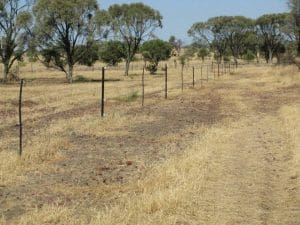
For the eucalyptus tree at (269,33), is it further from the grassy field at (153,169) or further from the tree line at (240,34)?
the grassy field at (153,169)

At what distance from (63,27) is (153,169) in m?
42.1

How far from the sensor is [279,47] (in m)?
101

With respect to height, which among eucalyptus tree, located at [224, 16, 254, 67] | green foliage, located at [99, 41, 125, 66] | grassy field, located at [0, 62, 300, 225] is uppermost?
eucalyptus tree, located at [224, 16, 254, 67]

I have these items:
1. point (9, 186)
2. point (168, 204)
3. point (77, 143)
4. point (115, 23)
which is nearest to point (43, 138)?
point (77, 143)

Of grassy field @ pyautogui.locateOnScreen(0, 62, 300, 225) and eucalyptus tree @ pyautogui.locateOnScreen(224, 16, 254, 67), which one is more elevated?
eucalyptus tree @ pyautogui.locateOnScreen(224, 16, 254, 67)

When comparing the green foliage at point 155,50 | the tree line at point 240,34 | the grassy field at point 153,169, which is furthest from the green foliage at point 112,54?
the grassy field at point 153,169

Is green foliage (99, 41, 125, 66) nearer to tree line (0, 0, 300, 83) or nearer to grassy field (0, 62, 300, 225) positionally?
tree line (0, 0, 300, 83)

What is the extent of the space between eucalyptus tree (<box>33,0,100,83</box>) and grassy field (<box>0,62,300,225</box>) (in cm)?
3048

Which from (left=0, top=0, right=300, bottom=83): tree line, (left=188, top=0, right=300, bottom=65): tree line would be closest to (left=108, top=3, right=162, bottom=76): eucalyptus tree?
(left=0, top=0, right=300, bottom=83): tree line

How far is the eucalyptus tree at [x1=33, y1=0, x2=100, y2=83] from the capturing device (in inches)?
1981

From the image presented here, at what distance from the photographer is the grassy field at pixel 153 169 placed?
8055mm

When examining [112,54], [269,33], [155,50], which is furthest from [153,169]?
[269,33]

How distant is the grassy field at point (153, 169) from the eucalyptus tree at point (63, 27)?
3048cm

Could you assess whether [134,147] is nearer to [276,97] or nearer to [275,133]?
[275,133]
